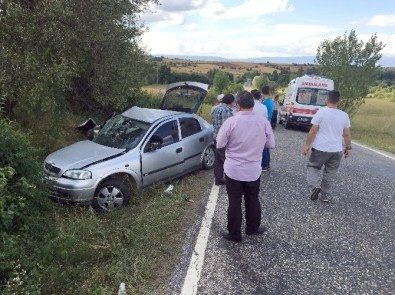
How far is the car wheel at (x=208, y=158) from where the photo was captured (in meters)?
8.35

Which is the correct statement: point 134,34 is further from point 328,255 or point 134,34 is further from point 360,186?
point 328,255

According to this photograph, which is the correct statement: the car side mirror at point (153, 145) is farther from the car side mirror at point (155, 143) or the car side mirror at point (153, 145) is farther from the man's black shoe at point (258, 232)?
the man's black shoe at point (258, 232)

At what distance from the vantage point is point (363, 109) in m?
52.1

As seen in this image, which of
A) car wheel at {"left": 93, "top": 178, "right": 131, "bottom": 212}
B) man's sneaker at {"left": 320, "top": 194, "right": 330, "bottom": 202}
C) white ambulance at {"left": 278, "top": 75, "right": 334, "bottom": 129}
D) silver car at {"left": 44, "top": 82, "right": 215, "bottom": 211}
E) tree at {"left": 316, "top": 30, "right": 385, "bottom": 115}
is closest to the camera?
silver car at {"left": 44, "top": 82, "right": 215, "bottom": 211}

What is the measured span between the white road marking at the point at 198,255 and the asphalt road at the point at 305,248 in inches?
2.1

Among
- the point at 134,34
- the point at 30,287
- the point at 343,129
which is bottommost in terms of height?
the point at 30,287

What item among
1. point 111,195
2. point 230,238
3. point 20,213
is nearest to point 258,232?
point 230,238

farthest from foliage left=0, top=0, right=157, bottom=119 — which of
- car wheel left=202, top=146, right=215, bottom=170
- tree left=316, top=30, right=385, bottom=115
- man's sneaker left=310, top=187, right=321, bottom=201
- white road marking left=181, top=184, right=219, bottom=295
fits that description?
tree left=316, top=30, right=385, bottom=115

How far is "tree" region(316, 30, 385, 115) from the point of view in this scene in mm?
25016

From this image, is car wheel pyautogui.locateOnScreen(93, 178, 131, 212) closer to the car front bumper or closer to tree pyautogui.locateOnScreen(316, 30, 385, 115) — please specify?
the car front bumper

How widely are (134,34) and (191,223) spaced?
6917 mm

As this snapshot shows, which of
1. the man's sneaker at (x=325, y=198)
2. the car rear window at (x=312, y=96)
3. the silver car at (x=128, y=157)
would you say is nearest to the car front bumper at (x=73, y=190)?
the silver car at (x=128, y=157)

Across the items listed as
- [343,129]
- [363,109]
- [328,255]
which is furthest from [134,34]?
[363,109]

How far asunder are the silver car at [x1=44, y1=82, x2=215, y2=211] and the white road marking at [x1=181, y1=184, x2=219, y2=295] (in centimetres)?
143
